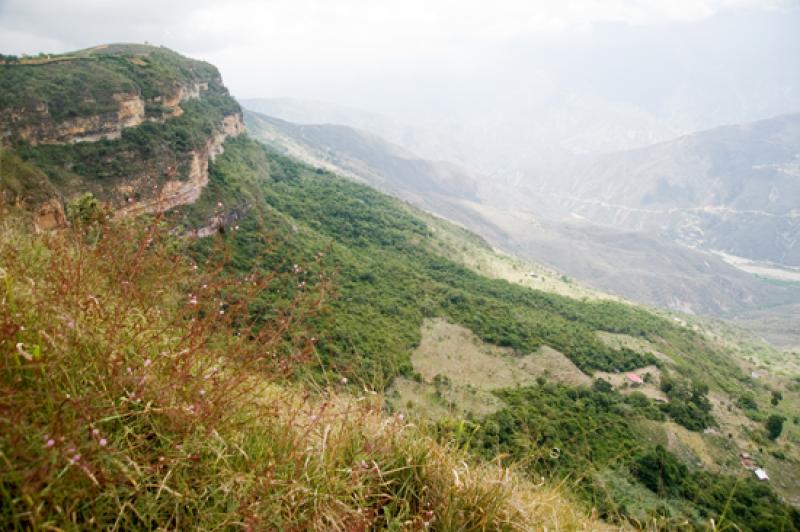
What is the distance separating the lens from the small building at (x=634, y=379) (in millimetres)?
36100

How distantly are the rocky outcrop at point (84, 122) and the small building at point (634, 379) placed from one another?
43.9 metres

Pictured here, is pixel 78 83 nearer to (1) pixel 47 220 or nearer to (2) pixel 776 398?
(1) pixel 47 220

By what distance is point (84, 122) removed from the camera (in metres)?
28.2

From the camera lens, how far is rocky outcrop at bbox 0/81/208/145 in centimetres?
2500

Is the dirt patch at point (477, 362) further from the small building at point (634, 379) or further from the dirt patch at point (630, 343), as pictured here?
the dirt patch at point (630, 343)

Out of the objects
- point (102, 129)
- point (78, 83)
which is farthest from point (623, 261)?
point (78, 83)

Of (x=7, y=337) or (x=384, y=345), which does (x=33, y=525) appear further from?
(x=384, y=345)

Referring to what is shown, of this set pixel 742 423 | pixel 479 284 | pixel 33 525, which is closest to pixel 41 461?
pixel 33 525

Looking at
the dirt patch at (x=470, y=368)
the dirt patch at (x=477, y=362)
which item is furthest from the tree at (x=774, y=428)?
the dirt patch at (x=470, y=368)

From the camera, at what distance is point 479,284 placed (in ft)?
184

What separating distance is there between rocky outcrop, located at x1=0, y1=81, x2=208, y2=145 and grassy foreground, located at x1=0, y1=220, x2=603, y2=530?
29164 millimetres

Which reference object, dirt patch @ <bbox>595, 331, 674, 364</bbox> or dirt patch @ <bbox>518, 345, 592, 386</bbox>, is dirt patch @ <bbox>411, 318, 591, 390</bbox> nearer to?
dirt patch @ <bbox>518, 345, 592, 386</bbox>

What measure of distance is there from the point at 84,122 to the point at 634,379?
4569 cm

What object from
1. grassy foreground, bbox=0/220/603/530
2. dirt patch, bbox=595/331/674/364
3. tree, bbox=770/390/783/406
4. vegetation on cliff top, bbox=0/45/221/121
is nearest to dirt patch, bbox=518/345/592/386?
dirt patch, bbox=595/331/674/364
